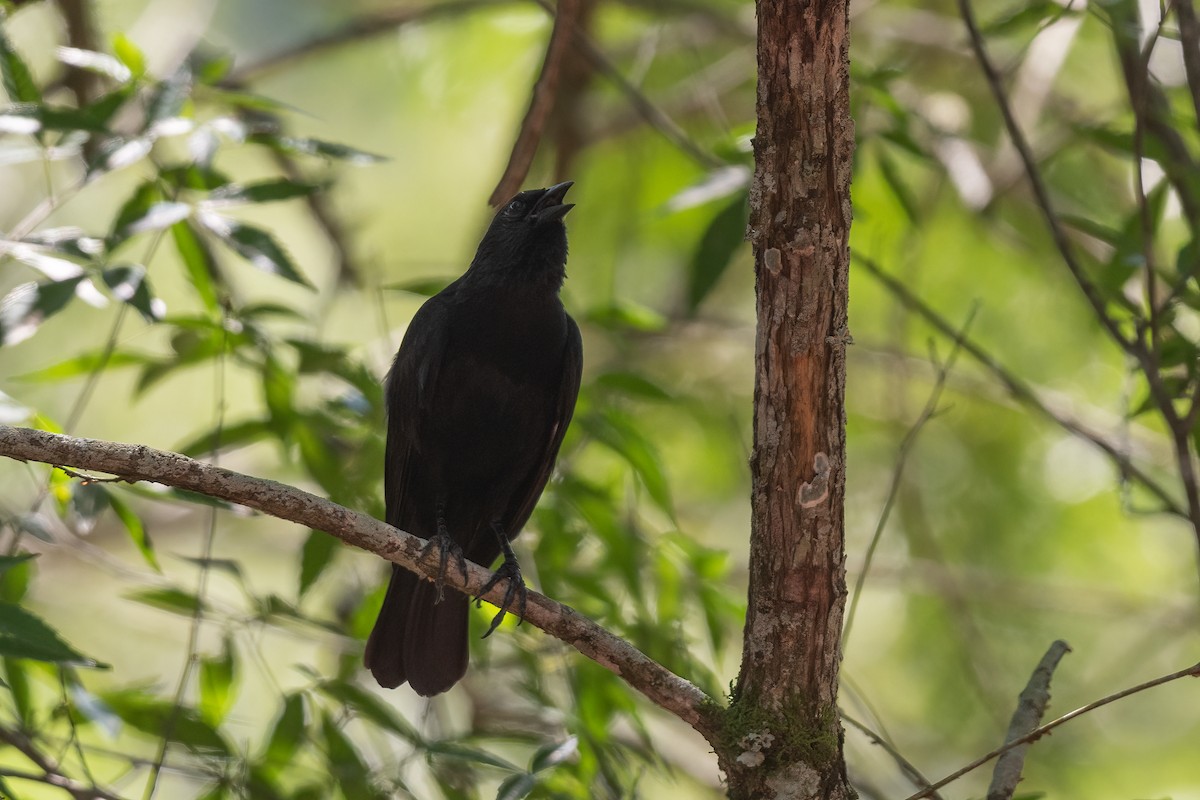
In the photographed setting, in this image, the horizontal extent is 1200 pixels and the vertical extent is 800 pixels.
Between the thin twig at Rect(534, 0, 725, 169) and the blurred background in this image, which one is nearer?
the blurred background

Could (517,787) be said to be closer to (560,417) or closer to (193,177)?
(560,417)

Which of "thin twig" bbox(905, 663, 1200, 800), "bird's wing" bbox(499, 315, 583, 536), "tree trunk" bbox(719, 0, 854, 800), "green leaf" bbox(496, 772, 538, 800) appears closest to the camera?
"tree trunk" bbox(719, 0, 854, 800)

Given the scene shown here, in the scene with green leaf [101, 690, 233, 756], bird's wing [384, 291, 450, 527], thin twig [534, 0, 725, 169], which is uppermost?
thin twig [534, 0, 725, 169]

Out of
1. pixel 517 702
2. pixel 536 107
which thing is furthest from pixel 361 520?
pixel 517 702

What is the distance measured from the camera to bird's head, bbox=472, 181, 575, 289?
155 inches

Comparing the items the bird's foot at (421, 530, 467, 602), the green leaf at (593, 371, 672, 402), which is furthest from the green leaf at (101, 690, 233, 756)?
the green leaf at (593, 371, 672, 402)

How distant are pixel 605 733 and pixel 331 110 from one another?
5.55 m

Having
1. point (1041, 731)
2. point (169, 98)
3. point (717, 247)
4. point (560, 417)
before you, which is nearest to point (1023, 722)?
point (1041, 731)

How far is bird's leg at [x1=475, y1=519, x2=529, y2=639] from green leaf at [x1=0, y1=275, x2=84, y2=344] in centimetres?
127

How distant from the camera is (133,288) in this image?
2.94 meters

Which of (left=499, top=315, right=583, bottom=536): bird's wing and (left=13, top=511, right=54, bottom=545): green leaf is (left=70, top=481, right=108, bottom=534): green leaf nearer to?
(left=13, top=511, right=54, bottom=545): green leaf

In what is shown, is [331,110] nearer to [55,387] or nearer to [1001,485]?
[55,387]

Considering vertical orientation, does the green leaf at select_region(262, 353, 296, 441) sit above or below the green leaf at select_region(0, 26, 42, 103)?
above

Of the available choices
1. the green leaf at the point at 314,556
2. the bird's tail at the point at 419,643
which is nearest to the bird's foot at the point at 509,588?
the bird's tail at the point at 419,643
